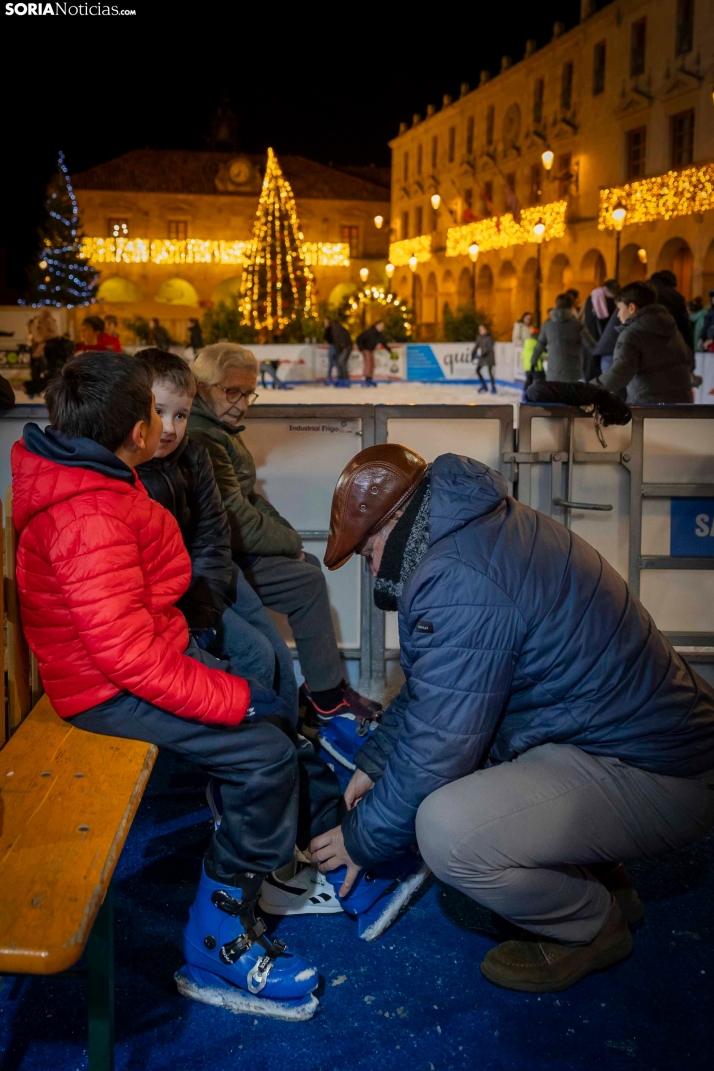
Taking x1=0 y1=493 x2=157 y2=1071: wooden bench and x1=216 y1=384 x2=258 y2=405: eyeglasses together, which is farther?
x1=216 y1=384 x2=258 y2=405: eyeglasses

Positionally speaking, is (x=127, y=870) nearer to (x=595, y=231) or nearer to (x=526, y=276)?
(x=595, y=231)

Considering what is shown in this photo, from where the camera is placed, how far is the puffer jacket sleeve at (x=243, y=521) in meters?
4.08

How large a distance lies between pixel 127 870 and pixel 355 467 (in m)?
→ 1.71

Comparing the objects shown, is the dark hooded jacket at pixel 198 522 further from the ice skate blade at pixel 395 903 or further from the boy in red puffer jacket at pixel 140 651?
the ice skate blade at pixel 395 903

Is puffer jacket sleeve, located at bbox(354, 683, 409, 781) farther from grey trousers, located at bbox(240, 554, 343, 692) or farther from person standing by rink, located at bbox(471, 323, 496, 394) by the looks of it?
person standing by rink, located at bbox(471, 323, 496, 394)

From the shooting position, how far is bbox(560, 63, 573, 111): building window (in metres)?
39.5

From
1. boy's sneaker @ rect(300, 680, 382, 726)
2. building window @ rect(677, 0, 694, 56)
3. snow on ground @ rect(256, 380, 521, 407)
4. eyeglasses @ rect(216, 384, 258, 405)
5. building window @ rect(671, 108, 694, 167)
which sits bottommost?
boy's sneaker @ rect(300, 680, 382, 726)

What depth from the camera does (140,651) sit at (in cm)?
239

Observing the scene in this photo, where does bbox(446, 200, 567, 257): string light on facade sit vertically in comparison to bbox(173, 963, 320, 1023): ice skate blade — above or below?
above

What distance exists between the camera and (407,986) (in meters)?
2.73

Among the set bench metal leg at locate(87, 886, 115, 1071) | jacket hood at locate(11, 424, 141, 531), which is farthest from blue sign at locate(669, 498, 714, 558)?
bench metal leg at locate(87, 886, 115, 1071)

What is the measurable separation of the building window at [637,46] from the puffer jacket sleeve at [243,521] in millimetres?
35079

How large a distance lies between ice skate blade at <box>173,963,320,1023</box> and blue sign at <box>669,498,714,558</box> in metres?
2.92

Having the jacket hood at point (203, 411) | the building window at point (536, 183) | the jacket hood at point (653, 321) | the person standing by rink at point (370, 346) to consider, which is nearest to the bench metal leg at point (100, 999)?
the jacket hood at point (203, 411)
